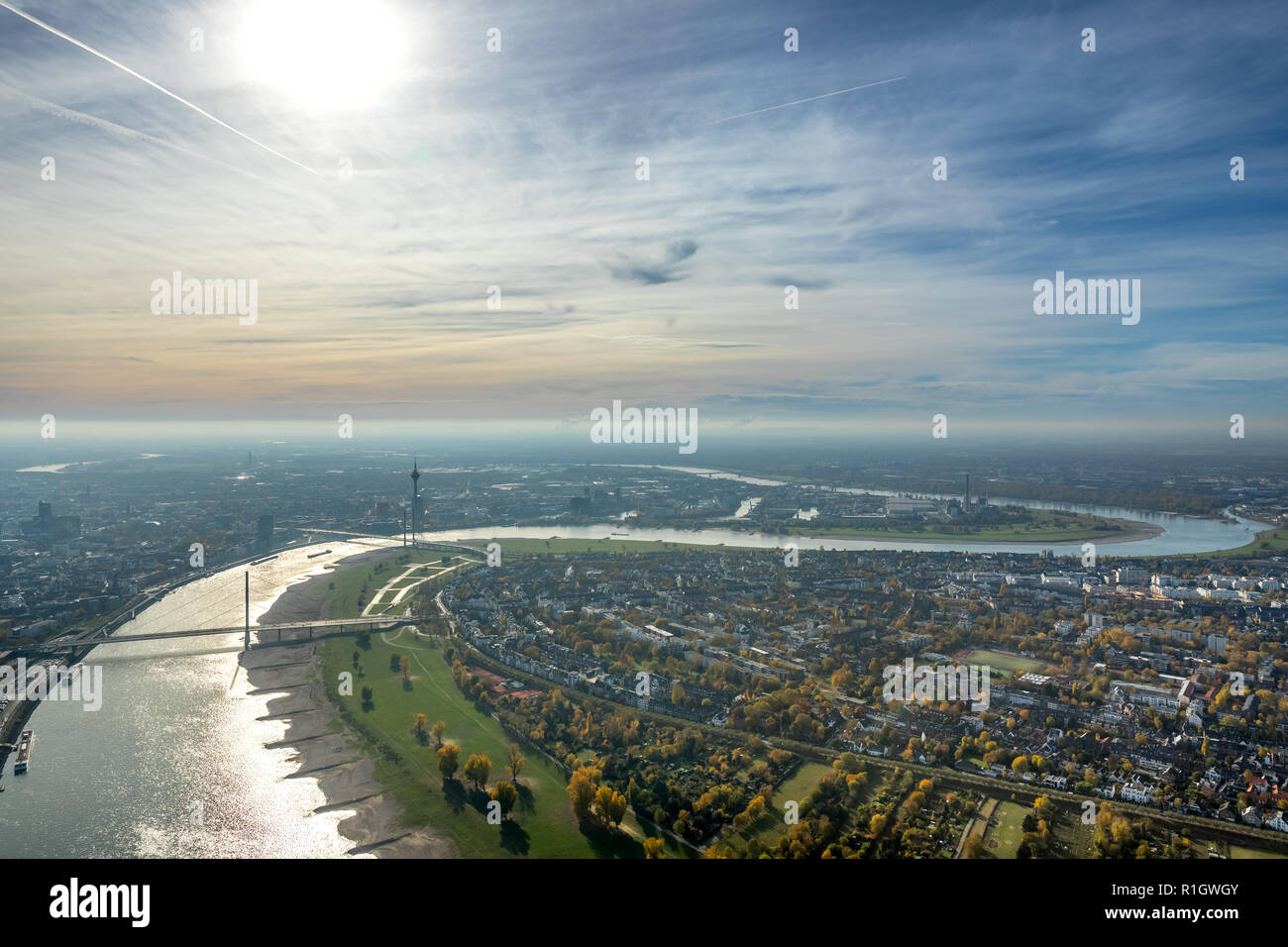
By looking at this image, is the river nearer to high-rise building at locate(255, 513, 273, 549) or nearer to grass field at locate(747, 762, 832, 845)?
grass field at locate(747, 762, 832, 845)

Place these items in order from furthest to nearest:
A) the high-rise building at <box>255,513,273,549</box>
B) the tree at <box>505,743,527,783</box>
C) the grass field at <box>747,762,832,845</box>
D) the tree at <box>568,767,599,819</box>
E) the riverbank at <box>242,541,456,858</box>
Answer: the high-rise building at <box>255,513,273,549</box> < the tree at <box>505,743,527,783</box> < the tree at <box>568,767,599,819</box> < the riverbank at <box>242,541,456,858</box> < the grass field at <box>747,762,832,845</box>

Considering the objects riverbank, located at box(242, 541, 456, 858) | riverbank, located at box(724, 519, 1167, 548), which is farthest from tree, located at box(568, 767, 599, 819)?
riverbank, located at box(724, 519, 1167, 548)

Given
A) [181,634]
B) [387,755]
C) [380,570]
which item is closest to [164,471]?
[380,570]

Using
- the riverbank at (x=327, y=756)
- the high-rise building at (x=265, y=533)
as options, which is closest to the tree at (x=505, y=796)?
the riverbank at (x=327, y=756)
